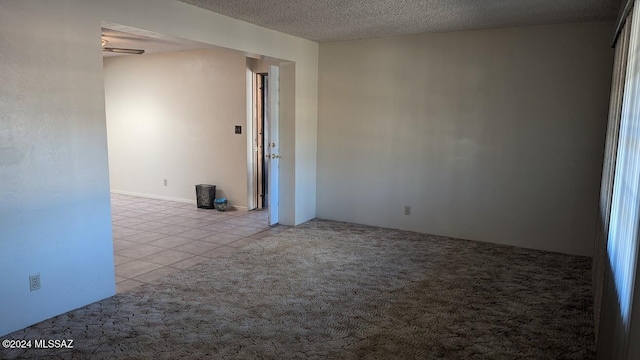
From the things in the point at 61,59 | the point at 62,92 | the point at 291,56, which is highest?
the point at 291,56

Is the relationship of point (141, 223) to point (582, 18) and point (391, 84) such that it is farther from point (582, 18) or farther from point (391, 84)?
point (582, 18)

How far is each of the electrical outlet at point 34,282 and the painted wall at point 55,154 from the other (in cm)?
3

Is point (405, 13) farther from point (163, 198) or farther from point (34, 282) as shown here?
point (163, 198)

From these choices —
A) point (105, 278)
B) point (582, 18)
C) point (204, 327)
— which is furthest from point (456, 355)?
point (582, 18)

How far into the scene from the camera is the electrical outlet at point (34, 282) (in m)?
2.90

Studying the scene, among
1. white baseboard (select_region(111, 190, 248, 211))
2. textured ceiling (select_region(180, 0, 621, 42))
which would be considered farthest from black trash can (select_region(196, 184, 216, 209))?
textured ceiling (select_region(180, 0, 621, 42))

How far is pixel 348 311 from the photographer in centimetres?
323

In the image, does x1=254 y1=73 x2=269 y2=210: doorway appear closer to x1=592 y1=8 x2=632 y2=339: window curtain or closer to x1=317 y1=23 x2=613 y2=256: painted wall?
x1=317 y1=23 x2=613 y2=256: painted wall

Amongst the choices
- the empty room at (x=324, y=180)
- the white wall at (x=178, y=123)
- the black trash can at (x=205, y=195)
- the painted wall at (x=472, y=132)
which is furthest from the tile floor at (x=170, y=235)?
the painted wall at (x=472, y=132)

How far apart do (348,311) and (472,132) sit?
9.43 feet

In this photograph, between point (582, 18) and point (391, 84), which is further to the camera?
point (391, 84)

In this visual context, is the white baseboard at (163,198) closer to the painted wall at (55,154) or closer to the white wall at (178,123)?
the white wall at (178,123)

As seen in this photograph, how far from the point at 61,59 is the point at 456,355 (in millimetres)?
3296

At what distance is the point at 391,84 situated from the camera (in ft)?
17.9
